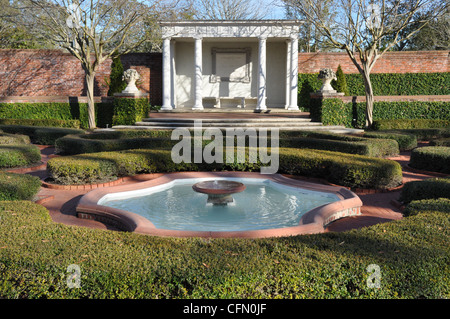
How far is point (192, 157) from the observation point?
8977 mm

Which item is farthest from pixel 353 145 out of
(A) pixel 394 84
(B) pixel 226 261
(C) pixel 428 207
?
(A) pixel 394 84

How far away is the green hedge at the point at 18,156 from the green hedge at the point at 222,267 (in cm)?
562

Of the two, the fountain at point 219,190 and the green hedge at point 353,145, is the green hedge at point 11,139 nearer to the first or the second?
the fountain at point 219,190

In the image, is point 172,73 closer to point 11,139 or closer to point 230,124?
point 230,124

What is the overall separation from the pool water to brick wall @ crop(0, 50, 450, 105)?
1391 cm

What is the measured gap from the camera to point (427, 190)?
6.09m

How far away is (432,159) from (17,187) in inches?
330

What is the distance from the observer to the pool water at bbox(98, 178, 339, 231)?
5508 mm

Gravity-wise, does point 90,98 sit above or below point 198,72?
below

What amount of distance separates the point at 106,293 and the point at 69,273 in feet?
1.14

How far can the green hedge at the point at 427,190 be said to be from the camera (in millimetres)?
5980

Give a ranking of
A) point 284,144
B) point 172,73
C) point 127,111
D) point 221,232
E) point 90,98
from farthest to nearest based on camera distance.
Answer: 1. point 172,73
2. point 90,98
3. point 127,111
4. point 284,144
5. point 221,232
